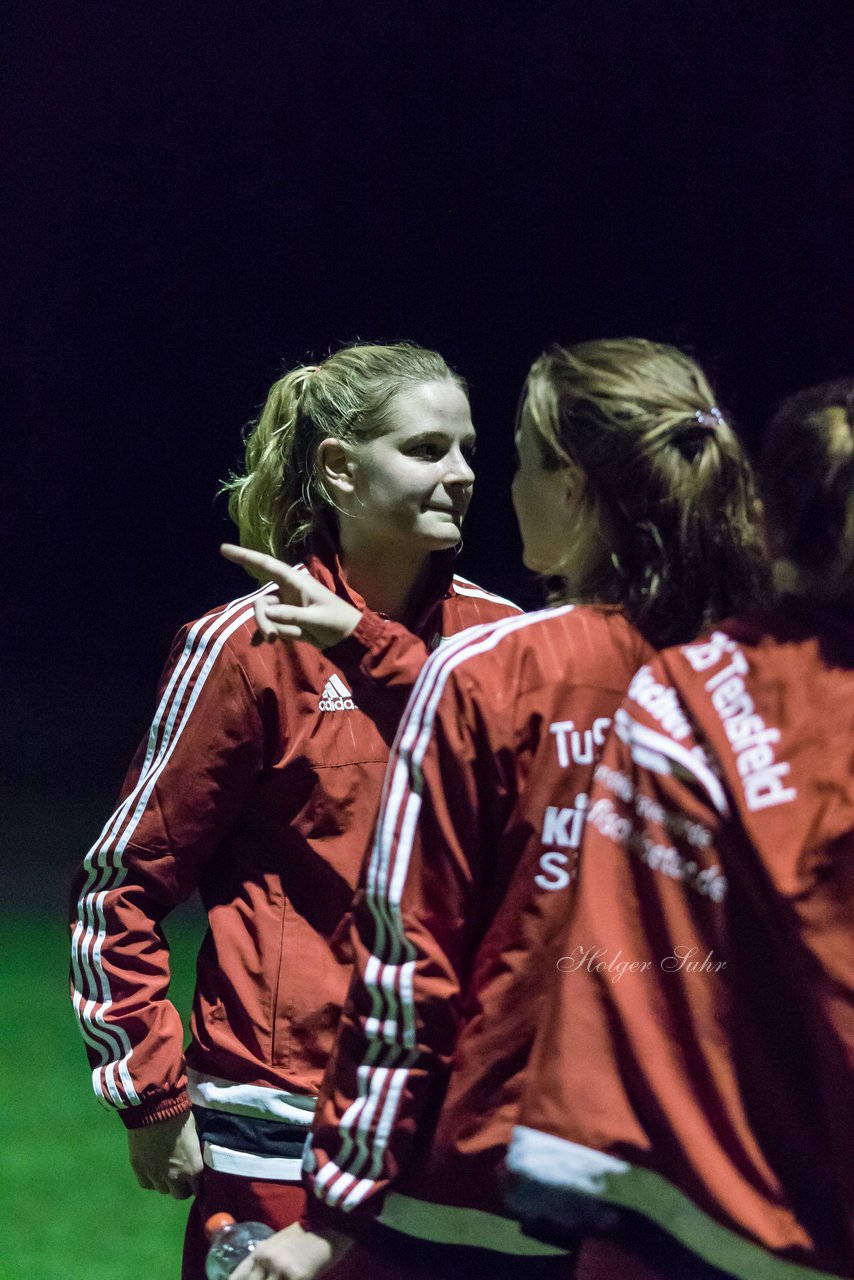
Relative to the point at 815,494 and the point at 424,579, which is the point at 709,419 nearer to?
the point at 815,494

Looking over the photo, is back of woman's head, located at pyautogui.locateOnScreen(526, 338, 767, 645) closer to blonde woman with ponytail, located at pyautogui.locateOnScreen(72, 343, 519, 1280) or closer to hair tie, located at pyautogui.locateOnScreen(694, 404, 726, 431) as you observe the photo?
hair tie, located at pyautogui.locateOnScreen(694, 404, 726, 431)

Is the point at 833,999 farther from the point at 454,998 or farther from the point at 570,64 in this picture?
the point at 570,64

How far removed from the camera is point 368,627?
52.6 inches

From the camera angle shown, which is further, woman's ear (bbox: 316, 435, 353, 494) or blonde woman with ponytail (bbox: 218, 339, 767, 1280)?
woman's ear (bbox: 316, 435, 353, 494)

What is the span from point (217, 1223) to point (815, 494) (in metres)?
1.01

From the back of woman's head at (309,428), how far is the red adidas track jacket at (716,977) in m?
0.84

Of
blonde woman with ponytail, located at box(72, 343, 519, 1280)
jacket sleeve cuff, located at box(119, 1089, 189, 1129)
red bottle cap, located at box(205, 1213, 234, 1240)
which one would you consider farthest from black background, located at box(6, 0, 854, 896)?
red bottle cap, located at box(205, 1213, 234, 1240)

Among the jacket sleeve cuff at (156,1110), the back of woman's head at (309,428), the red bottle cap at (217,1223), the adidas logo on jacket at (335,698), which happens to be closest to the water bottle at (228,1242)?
the red bottle cap at (217,1223)

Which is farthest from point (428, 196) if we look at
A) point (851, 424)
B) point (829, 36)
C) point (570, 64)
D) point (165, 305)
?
point (851, 424)

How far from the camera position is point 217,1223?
1523 millimetres

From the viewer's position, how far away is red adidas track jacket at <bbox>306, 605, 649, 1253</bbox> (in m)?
1.14

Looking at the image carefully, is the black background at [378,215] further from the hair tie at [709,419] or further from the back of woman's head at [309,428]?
the hair tie at [709,419]

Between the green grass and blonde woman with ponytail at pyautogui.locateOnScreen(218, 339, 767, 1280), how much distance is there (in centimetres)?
178

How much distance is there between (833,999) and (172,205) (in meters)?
5.52
